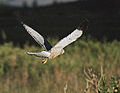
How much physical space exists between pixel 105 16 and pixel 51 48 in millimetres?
13069

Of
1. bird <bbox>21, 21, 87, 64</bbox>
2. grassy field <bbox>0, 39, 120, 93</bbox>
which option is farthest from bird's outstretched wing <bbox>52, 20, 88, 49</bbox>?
grassy field <bbox>0, 39, 120, 93</bbox>

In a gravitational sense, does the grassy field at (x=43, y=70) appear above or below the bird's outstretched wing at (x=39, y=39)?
above

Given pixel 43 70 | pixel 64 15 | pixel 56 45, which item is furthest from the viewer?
pixel 64 15

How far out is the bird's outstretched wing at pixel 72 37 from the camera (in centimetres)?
53

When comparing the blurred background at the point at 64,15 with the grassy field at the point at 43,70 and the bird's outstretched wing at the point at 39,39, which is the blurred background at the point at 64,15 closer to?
the grassy field at the point at 43,70

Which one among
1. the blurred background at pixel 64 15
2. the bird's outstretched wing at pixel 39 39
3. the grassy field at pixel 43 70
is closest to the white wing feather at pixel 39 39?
the bird's outstretched wing at pixel 39 39

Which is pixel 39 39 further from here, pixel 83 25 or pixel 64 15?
pixel 64 15

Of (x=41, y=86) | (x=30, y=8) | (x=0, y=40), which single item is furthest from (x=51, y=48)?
(x=30, y=8)

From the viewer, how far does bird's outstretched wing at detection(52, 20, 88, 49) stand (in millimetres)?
529

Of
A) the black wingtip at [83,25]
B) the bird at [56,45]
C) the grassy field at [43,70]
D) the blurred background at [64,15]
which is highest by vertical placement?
the blurred background at [64,15]

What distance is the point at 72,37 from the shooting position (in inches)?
21.5

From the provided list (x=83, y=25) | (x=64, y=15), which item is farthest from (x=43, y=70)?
(x=64, y=15)

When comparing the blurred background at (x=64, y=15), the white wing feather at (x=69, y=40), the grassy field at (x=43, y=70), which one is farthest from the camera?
the blurred background at (x=64, y=15)

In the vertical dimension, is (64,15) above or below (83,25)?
above
